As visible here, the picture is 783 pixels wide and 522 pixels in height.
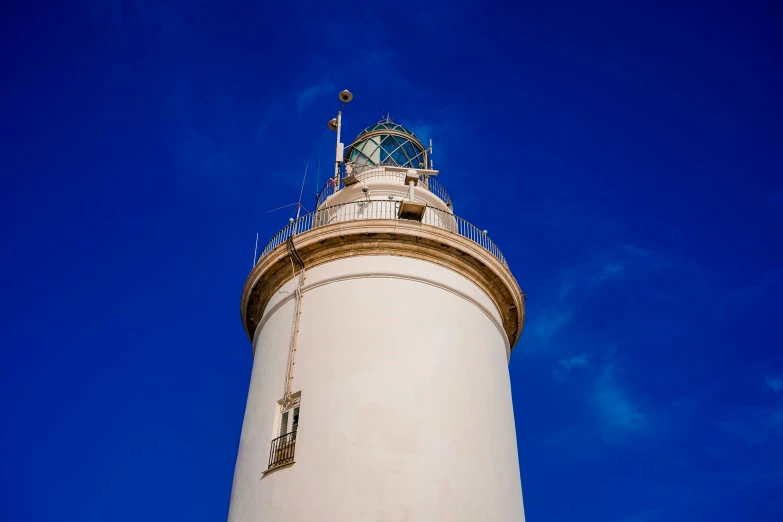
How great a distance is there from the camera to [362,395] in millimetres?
14234

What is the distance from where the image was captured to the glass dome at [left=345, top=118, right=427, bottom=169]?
2247 cm

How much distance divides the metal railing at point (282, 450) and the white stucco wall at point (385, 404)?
169 mm

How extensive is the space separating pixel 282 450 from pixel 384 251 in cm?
485

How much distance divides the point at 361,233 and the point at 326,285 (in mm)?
1388

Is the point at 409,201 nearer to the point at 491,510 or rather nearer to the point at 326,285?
the point at 326,285

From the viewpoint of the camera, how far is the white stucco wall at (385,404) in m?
13.3

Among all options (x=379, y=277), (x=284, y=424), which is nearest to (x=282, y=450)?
(x=284, y=424)

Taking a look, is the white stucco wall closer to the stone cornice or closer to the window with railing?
the window with railing

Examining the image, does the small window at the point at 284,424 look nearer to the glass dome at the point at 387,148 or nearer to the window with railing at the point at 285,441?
the window with railing at the point at 285,441

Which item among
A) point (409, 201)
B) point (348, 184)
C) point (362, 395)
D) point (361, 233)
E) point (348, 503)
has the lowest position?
point (348, 503)

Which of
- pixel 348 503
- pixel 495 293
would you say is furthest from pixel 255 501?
pixel 495 293

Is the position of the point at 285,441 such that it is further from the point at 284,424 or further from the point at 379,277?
the point at 379,277

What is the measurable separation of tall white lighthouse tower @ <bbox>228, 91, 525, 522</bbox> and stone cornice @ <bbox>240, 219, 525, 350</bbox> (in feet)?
0.10

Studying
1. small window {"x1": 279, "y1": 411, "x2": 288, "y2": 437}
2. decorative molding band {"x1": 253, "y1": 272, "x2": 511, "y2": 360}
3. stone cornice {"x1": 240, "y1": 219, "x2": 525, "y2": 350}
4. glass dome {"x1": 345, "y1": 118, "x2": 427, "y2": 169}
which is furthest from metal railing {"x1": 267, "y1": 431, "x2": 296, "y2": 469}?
glass dome {"x1": 345, "y1": 118, "x2": 427, "y2": 169}
